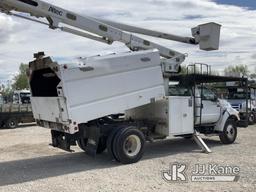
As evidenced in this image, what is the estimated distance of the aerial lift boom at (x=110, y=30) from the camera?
10.5 metres

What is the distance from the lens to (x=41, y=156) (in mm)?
12945

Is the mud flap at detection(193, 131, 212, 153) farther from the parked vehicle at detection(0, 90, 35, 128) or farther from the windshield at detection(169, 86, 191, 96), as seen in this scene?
the parked vehicle at detection(0, 90, 35, 128)

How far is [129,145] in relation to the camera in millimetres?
11406

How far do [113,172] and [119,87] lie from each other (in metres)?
2.33

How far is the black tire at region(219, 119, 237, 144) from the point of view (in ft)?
48.5

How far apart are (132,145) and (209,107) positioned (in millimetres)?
3931

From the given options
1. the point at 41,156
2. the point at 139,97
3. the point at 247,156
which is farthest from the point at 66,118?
the point at 247,156

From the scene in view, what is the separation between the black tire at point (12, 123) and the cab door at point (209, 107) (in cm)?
1496

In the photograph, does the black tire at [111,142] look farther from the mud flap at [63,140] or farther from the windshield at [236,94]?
the windshield at [236,94]

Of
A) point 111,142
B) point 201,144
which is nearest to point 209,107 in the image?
point 201,144

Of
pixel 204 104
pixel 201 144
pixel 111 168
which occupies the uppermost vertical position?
pixel 204 104

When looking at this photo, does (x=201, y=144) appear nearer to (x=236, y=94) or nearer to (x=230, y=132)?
(x=230, y=132)

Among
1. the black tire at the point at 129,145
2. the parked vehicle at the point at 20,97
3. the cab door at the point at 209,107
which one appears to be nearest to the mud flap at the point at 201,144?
the cab door at the point at 209,107

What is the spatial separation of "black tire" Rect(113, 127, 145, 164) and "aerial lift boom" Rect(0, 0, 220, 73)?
97.5 inches
